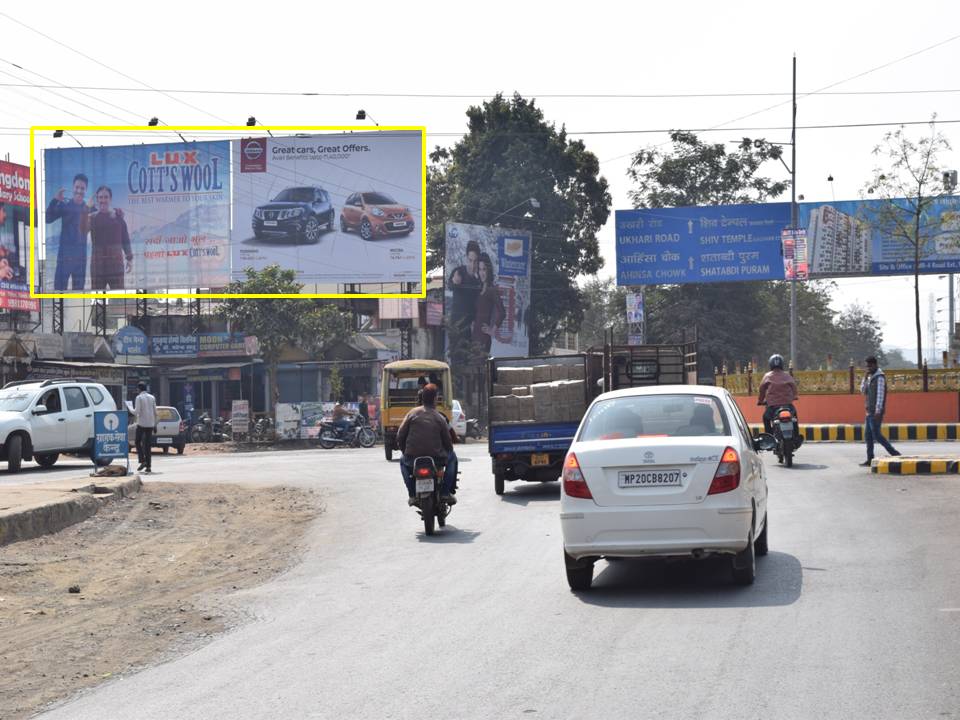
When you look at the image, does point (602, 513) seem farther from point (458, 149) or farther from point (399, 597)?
point (458, 149)

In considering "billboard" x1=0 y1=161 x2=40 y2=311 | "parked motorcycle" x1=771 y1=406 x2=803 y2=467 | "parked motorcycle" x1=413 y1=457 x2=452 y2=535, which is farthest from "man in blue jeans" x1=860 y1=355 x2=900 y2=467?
"billboard" x1=0 y1=161 x2=40 y2=311

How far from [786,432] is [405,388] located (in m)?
12.3

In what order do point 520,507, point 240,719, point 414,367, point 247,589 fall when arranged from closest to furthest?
1. point 240,719
2. point 247,589
3. point 520,507
4. point 414,367

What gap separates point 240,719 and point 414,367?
24.9 m

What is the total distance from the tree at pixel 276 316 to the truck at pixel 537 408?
1149 inches

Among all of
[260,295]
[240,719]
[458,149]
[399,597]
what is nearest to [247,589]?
[399,597]

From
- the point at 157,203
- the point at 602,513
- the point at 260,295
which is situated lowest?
the point at 602,513

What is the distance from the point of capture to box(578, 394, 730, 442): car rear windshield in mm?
9922

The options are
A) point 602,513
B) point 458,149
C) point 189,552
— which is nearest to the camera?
point 602,513

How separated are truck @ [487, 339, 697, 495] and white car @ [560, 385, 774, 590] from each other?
332 inches

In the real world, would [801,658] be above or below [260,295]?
below

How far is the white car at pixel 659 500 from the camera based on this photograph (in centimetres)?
927

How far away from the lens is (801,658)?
274 inches

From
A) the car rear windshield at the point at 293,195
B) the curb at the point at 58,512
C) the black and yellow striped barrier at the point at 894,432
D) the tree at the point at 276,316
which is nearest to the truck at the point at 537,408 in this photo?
the curb at the point at 58,512
